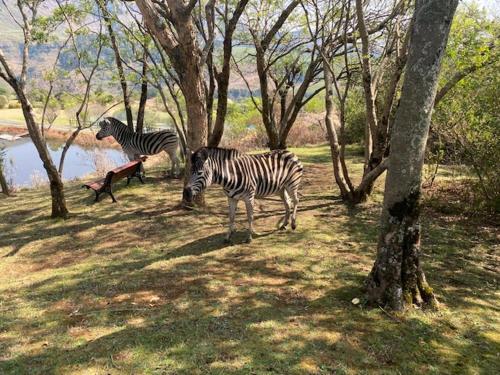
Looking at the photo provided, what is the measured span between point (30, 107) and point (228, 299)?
671 cm

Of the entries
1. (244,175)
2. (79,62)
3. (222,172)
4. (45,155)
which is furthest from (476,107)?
(79,62)

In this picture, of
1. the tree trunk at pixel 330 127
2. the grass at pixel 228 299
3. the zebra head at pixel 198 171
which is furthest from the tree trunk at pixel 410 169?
the tree trunk at pixel 330 127

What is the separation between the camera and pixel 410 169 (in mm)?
4621

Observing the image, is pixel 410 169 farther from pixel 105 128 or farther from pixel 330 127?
pixel 105 128

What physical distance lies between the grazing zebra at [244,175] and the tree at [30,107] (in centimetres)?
378

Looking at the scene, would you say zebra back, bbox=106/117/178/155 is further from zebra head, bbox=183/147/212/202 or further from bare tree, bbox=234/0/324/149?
zebra head, bbox=183/147/212/202

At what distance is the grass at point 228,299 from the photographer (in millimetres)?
4027

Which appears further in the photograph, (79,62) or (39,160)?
(39,160)

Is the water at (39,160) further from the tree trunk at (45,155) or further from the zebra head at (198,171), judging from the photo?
the zebra head at (198,171)

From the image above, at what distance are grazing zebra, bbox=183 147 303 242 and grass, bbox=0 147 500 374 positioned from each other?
2.94 ft

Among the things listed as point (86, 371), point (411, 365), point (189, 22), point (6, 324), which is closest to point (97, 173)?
point (189, 22)

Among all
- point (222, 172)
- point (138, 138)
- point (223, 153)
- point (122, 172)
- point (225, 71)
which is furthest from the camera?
point (138, 138)

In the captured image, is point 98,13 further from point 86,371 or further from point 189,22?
point 86,371

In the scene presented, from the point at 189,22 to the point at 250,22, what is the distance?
25.1ft
